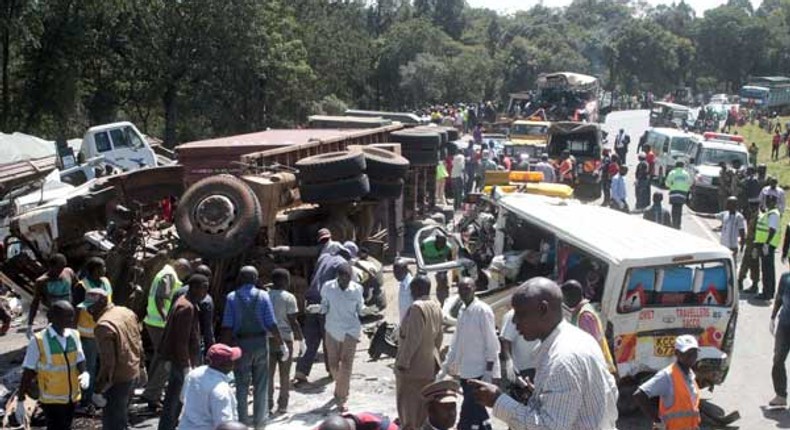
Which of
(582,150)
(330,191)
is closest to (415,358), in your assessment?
(330,191)

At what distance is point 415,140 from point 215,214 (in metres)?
8.86

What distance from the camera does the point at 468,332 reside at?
7.98 m

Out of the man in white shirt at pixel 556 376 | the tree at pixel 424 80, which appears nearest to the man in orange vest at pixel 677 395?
the man in white shirt at pixel 556 376

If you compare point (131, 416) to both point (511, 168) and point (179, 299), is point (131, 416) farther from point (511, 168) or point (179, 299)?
point (511, 168)

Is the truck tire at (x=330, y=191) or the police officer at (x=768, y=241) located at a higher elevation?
the truck tire at (x=330, y=191)

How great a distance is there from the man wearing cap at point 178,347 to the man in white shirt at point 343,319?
5.05 ft

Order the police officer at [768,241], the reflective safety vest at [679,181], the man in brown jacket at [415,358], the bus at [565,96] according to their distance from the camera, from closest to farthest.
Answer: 1. the man in brown jacket at [415,358]
2. the police officer at [768,241]
3. the reflective safety vest at [679,181]
4. the bus at [565,96]

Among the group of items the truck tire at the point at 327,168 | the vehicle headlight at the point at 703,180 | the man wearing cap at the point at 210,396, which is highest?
the truck tire at the point at 327,168

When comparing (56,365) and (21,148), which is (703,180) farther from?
(56,365)

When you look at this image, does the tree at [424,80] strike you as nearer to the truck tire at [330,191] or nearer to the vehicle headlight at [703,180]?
the vehicle headlight at [703,180]

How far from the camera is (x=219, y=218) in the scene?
470 inches

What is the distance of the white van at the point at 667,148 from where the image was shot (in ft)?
95.7

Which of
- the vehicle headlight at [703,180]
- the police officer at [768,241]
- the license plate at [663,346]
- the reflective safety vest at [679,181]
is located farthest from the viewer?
the vehicle headlight at [703,180]

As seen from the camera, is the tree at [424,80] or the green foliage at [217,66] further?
the tree at [424,80]
